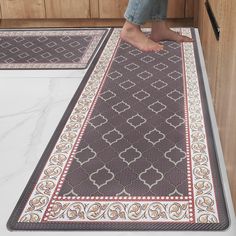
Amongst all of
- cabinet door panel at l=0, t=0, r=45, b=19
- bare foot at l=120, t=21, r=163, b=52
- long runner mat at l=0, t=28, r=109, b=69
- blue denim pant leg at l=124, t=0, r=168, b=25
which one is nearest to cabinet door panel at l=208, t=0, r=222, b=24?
blue denim pant leg at l=124, t=0, r=168, b=25

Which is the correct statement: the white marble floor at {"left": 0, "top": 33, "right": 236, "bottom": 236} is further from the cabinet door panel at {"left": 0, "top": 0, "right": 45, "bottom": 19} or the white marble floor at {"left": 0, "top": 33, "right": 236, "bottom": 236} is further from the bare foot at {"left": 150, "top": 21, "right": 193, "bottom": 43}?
the cabinet door panel at {"left": 0, "top": 0, "right": 45, "bottom": 19}

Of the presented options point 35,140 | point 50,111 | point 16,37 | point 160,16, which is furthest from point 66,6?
point 35,140

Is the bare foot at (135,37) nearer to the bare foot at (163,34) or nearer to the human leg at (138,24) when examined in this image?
the human leg at (138,24)

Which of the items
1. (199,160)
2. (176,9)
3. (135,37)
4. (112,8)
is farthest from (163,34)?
(199,160)

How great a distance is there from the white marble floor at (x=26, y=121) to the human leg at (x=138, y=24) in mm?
347

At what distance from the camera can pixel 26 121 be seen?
1.85 m

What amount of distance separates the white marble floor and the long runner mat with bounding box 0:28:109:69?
0.36 feet

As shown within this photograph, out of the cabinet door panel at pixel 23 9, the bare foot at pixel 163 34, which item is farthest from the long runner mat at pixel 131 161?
the cabinet door panel at pixel 23 9

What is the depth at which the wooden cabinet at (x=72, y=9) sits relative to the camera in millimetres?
3049

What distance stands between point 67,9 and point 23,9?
31 cm

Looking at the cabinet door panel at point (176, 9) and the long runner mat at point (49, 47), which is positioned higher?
the cabinet door panel at point (176, 9)

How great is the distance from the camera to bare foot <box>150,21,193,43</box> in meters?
2.59

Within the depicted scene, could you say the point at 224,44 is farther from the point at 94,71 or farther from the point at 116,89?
the point at 94,71

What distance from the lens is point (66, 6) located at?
3125 millimetres
